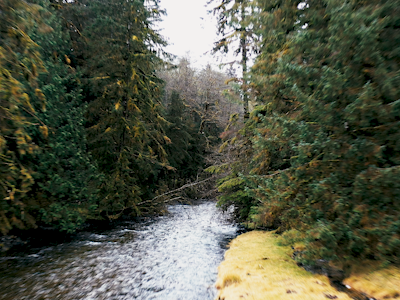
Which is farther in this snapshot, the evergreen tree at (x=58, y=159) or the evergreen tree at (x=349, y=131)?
the evergreen tree at (x=58, y=159)

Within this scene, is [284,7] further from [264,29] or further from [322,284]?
[322,284]

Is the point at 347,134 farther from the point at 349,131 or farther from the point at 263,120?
the point at 263,120

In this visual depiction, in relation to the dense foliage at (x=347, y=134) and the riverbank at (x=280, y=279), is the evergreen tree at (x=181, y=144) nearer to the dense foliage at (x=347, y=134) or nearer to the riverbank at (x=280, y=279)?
the riverbank at (x=280, y=279)

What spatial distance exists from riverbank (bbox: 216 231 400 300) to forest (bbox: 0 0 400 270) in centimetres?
31

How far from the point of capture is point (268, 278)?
4.12 metres

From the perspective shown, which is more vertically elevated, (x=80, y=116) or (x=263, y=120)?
(x=80, y=116)

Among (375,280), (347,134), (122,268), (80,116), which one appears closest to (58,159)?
(80,116)

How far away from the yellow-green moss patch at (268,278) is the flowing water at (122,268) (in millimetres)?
483

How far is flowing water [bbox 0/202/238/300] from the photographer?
4.71m

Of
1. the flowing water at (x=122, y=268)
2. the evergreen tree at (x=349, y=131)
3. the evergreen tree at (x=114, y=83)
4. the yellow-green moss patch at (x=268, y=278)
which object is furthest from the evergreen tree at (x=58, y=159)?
the evergreen tree at (x=349, y=131)

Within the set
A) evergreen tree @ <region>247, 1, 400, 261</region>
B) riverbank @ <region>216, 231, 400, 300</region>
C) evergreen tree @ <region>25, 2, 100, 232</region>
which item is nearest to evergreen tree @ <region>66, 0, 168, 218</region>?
evergreen tree @ <region>25, 2, 100, 232</region>

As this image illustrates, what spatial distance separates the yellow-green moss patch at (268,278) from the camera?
334cm

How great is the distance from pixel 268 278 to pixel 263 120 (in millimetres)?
3054

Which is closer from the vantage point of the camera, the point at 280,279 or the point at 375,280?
the point at 375,280
